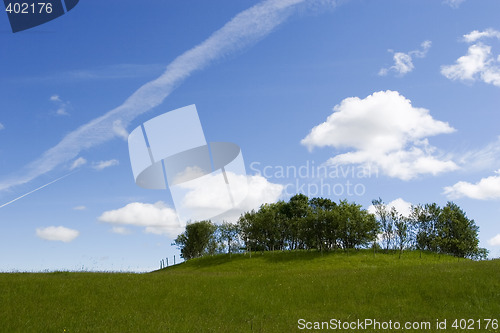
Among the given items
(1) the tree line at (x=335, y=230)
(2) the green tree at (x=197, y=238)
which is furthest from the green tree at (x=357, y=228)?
(2) the green tree at (x=197, y=238)

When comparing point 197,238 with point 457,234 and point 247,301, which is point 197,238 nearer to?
point 457,234

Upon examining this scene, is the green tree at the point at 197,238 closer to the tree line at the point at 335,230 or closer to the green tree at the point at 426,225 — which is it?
the tree line at the point at 335,230

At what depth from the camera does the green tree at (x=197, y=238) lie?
321 ft

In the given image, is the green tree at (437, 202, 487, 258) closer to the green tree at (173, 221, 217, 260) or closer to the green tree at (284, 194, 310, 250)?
the green tree at (284, 194, 310, 250)

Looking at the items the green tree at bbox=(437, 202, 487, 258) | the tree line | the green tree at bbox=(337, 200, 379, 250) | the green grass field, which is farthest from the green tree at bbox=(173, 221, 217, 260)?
the green grass field

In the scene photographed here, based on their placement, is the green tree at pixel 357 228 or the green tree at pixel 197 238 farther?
the green tree at pixel 197 238

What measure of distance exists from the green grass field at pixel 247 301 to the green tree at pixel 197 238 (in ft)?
222

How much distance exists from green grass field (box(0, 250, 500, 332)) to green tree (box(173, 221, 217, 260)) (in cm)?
6780

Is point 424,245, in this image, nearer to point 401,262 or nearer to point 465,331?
point 401,262

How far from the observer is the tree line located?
73000mm

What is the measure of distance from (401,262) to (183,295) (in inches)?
1842

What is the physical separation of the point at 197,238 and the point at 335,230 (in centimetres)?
4025

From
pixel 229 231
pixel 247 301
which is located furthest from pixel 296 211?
pixel 247 301

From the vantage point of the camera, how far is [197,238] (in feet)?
327
